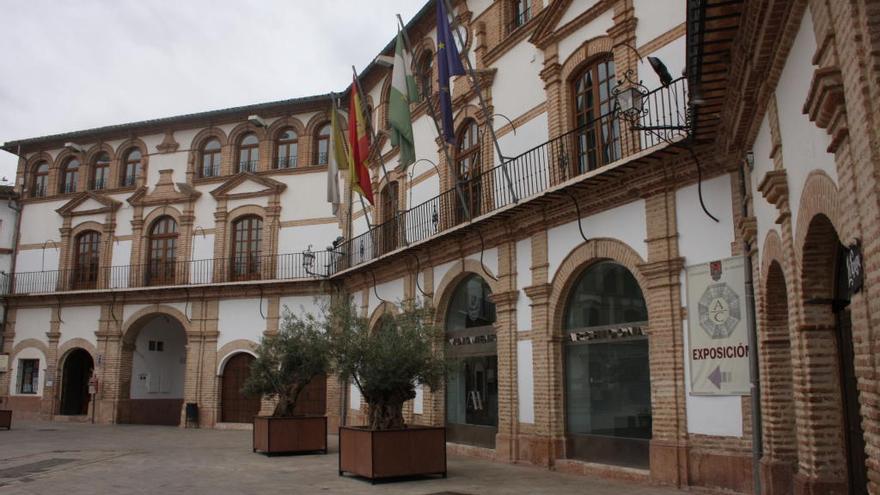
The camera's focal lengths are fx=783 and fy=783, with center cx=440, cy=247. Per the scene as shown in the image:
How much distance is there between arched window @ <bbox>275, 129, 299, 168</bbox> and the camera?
26.7m

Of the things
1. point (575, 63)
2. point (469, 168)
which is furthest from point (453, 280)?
point (575, 63)

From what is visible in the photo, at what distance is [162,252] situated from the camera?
27719mm

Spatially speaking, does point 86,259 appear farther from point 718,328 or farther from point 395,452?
point 718,328

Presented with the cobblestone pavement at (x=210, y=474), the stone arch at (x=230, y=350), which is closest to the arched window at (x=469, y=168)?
the cobblestone pavement at (x=210, y=474)

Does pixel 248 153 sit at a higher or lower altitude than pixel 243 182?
higher

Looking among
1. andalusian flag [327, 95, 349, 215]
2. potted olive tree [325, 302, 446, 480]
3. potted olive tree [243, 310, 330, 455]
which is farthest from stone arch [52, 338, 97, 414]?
potted olive tree [325, 302, 446, 480]

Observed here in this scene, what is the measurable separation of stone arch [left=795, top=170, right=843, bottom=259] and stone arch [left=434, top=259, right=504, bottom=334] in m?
9.12

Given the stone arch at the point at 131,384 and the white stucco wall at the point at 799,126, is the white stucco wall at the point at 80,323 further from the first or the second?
the white stucco wall at the point at 799,126

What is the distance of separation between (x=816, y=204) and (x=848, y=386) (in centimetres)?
216

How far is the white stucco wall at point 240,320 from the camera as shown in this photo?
25688mm

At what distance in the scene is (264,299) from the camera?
2572 cm

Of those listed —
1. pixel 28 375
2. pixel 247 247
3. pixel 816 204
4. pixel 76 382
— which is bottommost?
pixel 76 382

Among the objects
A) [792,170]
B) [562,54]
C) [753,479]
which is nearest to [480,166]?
[562,54]

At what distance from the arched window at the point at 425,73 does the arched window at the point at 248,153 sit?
8981 mm
